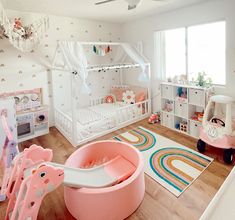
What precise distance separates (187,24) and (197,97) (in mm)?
A: 1446

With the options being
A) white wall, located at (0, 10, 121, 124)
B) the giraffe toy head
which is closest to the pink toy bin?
the giraffe toy head

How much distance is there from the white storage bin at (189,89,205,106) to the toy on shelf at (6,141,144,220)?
1.68 metres

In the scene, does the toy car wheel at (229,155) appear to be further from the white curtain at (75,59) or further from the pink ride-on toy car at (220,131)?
the white curtain at (75,59)

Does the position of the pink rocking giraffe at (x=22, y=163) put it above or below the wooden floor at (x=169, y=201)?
above

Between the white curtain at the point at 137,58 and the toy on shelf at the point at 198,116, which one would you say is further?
the white curtain at the point at 137,58

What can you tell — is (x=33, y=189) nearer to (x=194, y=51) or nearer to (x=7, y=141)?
(x=7, y=141)

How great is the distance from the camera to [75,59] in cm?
336

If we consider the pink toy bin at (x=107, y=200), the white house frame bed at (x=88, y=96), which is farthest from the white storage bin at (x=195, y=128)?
the pink toy bin at (x=107, y=200)

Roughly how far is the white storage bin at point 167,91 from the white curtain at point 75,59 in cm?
167

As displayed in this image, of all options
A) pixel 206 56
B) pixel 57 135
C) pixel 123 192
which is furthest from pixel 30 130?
pixel 206 56

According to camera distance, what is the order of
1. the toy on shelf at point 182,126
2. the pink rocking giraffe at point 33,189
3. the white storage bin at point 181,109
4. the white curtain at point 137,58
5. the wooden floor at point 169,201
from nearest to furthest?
the pink rocking giraffe at point 33,189, the wooden floor at point 169,201, the white storage bin at point 181,109, the toy on shelf at point 182,126, the white curtain at point 137,58

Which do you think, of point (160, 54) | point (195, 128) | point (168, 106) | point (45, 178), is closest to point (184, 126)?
point (195, 128)

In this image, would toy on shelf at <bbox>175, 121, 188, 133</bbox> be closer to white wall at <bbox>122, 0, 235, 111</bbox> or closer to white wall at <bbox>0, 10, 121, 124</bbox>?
white wall at <bbox>122, 0, 235, 111</bbox>

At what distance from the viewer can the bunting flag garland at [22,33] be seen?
298 cm
